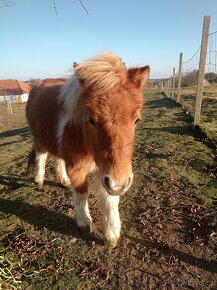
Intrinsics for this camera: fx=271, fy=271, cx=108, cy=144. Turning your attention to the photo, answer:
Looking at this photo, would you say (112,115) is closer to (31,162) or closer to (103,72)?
(103,72)

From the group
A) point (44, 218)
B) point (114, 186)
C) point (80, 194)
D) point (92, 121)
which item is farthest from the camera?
point (44, 218)

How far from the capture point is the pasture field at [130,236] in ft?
8.49

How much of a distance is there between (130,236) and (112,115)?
5.28 ft

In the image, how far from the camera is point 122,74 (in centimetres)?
251

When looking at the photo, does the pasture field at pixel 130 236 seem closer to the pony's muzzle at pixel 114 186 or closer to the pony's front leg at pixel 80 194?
the pony's front leg at pixel 80 194

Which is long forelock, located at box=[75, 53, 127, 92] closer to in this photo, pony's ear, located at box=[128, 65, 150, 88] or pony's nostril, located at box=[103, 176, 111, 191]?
pony's ear, located at box=[128, 65, 150, 88]

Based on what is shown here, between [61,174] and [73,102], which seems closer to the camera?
[73,102]

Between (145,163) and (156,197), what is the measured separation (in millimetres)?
1276

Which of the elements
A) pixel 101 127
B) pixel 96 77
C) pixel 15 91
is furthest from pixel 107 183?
pixel 15 91

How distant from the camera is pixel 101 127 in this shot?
229 cm

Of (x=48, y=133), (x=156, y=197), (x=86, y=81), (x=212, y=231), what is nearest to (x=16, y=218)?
(x=48, y=133)

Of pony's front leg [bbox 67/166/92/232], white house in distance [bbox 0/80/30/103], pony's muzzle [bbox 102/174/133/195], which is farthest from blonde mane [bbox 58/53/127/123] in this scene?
white house in distance [bbox 0/80/30/103]

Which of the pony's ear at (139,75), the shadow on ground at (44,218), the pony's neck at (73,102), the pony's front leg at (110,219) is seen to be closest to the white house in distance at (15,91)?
the shadow on ground at (44,218)

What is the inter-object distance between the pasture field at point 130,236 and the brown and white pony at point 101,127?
0.96 ft
